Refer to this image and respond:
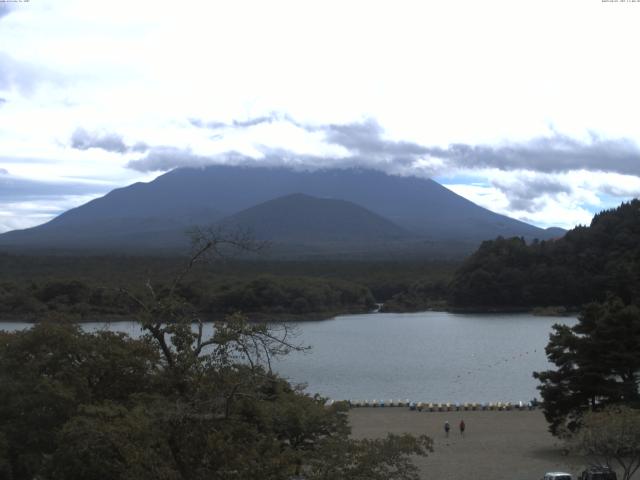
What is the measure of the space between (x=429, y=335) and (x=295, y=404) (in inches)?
1309

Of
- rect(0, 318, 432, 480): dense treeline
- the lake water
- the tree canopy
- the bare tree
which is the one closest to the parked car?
the bare tree

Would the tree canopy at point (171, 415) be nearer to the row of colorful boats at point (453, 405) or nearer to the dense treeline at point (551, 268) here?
the row of colorful boats at point (453, 405)

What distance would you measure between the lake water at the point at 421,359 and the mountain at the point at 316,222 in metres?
93.4

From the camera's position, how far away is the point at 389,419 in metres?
22.7

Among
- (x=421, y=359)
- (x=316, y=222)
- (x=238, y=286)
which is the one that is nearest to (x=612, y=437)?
(x=421, y=359)

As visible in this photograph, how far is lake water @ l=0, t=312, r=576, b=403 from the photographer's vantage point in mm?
28750

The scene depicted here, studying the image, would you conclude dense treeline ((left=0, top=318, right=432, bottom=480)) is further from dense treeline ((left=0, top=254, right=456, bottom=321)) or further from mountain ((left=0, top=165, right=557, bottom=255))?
mountain ((left=0, top=165, right=557, bottom=255))

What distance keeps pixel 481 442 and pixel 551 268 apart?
4638cm

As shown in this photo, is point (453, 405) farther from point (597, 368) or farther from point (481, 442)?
point (597, 368)

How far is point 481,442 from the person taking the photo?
19234 mm

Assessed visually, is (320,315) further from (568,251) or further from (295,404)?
(295,404)

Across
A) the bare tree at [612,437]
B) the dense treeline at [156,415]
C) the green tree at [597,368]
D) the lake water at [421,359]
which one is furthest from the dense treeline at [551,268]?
the dense treeline at [156,415]

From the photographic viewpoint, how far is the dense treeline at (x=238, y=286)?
52.1 metres

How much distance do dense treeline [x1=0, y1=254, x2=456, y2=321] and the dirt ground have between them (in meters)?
18.1
